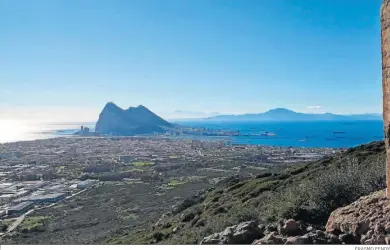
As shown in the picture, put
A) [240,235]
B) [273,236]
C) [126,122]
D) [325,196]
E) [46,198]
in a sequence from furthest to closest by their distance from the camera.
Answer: [126,122] < [46,198] < [325,196] < [240,235] < [273,236]

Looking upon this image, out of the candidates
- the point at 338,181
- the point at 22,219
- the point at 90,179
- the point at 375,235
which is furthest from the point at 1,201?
the point at 375,235

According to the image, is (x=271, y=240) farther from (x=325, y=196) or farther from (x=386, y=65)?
(x=325, y=196)

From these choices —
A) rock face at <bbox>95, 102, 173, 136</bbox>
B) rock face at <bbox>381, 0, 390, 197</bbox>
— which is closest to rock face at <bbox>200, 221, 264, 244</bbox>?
rock face at <bbox>381, 0, 390, 197</bbox>

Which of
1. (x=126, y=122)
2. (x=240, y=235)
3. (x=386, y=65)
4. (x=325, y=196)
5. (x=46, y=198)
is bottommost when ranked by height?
(x=46, y=198)

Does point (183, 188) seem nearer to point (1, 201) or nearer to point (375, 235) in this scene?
point (1, 201)

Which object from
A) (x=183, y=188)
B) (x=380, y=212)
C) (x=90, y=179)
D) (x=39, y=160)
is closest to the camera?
(x=380, y=212)

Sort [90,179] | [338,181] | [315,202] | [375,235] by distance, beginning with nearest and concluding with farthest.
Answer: [375,235], [315,202], [338,181], [90,179]

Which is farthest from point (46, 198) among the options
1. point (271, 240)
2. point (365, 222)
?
point (365, 222)
